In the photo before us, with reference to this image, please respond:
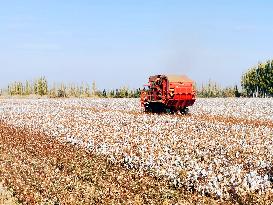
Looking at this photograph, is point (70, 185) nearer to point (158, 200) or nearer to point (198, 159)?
point (158, 200)

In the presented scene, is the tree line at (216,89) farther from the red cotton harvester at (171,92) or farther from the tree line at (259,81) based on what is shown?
the red cotton harvester at (171,92)

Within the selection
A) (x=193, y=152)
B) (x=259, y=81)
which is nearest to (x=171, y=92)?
(x=193, y=152)

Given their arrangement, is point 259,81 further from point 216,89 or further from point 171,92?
point 171,92

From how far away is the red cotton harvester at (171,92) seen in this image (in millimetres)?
27438

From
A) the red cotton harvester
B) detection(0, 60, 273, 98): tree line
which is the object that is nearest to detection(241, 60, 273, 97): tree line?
detection(0, 60, 273, 98): tree line

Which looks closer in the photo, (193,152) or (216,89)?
(193,152)

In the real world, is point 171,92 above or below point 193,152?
above

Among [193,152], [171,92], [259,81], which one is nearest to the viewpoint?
[193,152]

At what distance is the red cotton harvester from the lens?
1080 inches

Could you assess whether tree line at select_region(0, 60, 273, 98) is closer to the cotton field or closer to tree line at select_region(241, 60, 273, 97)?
tree line at select_region(241, 60, 273, 97)

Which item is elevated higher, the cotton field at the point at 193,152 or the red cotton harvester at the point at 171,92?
the red cotton harvester at the point at 171,92

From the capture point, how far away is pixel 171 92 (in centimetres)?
2739

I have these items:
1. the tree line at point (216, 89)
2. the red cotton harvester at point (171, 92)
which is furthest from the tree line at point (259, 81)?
the red cotton harvester at point (171, 92)

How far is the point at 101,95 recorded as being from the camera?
80125mm
